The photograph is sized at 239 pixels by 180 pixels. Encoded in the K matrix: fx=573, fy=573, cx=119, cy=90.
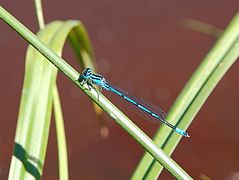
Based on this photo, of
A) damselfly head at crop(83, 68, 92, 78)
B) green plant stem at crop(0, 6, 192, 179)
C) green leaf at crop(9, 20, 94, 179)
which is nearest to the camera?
green plant stem at crop(0, 6, 192, 179)

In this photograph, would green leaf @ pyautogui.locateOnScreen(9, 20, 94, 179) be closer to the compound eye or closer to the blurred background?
the compound eye

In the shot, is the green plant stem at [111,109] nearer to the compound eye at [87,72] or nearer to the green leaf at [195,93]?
the green leaf at [195,93]

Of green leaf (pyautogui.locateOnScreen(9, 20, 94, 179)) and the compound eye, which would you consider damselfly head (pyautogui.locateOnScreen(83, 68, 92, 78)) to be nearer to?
the compound eye

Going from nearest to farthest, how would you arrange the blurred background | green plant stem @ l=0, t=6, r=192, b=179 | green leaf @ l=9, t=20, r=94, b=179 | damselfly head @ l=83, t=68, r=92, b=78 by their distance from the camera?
1. green plant stem @ l=0, t=6, r=192, b=179
2. green leaf @ l=9, t=20, r=94, b=179
3. damselfly head @ l=83, t=68, r=92, b=78
4. the blurred background

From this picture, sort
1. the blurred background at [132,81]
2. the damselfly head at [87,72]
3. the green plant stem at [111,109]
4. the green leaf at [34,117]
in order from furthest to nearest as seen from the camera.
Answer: the blurred background at [132,81], the damselfly head at [87,72], the green leaf at [34,117], the green plant stem at [111,109]

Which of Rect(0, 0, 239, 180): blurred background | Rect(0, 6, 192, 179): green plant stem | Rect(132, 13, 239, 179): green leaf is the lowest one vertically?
Rect(0, 6, 192, 179): green plant stem

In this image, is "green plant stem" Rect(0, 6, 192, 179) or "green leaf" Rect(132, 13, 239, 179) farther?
"green leaf" Rect(132, 13, 239, 179)

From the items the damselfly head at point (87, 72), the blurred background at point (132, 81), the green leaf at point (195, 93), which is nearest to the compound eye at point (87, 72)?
the damselfly head at point (87, 72)

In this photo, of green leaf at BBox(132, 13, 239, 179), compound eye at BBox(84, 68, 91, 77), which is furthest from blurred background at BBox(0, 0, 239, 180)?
green leaf at BBox(132, 13, 239, 179)

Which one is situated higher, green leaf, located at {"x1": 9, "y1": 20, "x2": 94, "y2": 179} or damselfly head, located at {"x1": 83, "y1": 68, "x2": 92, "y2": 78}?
damselfly head, located at {"x1": 83, "y1": 68, "x2": 92, "y2": 78}
